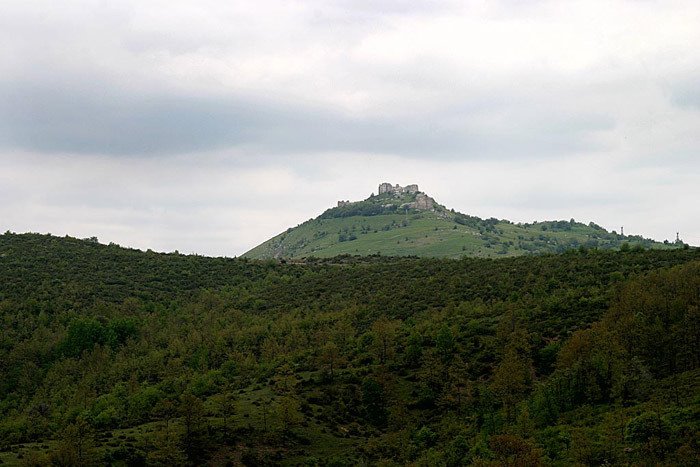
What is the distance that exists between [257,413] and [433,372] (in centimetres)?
2450

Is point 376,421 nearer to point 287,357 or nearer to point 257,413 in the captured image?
point 257,413

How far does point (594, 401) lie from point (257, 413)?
3972 centimetres

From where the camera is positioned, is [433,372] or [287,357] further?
[287,357]

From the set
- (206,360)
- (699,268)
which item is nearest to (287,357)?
(206,360)

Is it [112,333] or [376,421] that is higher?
[112,333]

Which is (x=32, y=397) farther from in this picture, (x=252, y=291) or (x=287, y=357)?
(x=252, y=291)

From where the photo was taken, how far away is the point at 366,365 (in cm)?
10294

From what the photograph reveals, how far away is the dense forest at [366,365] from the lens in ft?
225

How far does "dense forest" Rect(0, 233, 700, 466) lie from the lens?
6844cm

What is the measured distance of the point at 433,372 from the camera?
94.4 meters

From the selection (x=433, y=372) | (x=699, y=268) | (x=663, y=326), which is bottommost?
(x=433, y=372)

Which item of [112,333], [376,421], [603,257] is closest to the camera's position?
[376,421]

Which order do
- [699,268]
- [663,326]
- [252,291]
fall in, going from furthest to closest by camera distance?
[252,291]
[699,268]
[663,326]

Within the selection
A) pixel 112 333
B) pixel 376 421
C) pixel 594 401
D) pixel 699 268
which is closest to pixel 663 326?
pixel 594 401
